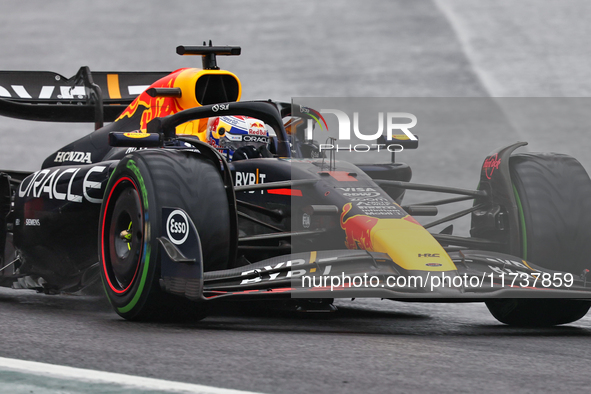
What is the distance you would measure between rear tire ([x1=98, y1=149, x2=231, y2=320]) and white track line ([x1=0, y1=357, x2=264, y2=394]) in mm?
1280

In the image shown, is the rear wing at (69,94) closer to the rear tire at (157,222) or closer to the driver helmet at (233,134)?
the driver helmet at (233,134)

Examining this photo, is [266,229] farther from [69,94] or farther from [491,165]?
[69,94]

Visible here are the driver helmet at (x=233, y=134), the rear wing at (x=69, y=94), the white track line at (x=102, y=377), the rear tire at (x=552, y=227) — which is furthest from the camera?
the rear wing at (x=69, y=94)

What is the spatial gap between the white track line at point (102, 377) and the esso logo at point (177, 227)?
1298 millimetres

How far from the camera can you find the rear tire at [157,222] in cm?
424

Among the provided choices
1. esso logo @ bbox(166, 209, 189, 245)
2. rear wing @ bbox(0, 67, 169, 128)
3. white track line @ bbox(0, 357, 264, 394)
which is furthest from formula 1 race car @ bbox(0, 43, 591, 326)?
white track line @ bbox(0, 357, 264, 394)

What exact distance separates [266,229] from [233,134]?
3.36ft

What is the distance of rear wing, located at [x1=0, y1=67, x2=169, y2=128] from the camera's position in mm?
7320

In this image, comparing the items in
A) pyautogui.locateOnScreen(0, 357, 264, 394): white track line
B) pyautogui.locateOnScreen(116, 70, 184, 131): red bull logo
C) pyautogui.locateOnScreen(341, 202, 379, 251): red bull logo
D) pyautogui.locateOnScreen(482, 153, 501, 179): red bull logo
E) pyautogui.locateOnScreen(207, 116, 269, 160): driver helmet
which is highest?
pyautogui.locateOnScreen(116, 70, 184, 131): red bull logo

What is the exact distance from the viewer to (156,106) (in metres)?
6.41

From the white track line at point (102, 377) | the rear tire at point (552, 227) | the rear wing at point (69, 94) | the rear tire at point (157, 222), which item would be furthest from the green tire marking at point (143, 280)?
the rear wing at point (69, 94)

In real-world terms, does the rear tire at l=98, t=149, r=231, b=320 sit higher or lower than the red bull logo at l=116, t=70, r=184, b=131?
lower

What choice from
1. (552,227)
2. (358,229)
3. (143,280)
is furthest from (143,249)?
(552,227)

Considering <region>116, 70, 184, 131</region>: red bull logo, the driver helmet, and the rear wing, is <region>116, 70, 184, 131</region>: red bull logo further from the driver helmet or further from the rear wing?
the rear wing
